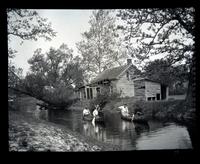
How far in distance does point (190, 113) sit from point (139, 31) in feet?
6.19

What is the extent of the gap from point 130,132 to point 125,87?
916 millimetres

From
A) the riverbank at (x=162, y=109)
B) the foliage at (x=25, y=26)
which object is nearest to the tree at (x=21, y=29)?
the foliage at (x=25, y=26)

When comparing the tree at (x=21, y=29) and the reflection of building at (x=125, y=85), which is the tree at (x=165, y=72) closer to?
the reflection of building at (x=125, y=85)

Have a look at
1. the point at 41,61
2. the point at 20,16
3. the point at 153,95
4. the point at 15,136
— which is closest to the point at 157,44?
the point at 153,95

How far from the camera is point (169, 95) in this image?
15.9ft

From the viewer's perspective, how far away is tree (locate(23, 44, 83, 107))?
4945 millimetres

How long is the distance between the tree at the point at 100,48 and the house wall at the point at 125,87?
351 millimetres

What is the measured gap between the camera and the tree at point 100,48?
192 inches

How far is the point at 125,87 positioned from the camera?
4.97 m

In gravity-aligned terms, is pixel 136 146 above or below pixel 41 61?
below

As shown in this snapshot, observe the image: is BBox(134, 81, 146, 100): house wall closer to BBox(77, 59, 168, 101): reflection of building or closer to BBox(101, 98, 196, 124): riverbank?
BBox(77, 59, 168, 101): reflection of building

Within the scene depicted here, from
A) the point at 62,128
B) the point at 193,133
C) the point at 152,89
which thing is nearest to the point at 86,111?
the point at 62,128
